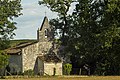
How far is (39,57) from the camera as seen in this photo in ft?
314

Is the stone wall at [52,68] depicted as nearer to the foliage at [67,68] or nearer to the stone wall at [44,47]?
the foliage at [67,68]

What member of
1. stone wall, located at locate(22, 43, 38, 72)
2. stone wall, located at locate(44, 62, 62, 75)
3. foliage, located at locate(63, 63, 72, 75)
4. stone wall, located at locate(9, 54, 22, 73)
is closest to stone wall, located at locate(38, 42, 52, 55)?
stone wall, located at locate(22, 43, 38, 72)

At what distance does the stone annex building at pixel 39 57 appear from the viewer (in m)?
94.3

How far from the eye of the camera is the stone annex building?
309 feet

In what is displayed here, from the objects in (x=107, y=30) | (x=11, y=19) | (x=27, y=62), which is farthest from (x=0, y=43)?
(x=107, y=30)

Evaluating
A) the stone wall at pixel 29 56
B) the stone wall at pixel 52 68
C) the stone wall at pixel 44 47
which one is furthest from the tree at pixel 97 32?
the stone wall at pixel 29 56

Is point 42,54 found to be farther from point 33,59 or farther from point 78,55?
point 78,55

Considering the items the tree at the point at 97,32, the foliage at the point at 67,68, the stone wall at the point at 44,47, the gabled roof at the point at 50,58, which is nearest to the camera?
the tree at the point at 97,32

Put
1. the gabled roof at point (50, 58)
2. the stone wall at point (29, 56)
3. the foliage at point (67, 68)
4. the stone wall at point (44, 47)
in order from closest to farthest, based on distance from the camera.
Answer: the foliage at point (67, 68) < the stone wall at point (29, 56) < the gabled roof at point (50, 58) < the stone wall at point (44, 47)

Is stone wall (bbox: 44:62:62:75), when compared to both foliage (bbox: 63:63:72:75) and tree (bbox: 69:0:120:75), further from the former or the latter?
tree (bbox: 69:0:120:75)

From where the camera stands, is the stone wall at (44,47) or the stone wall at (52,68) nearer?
the stone wall at (52,68)

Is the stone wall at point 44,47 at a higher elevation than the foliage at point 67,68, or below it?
higher

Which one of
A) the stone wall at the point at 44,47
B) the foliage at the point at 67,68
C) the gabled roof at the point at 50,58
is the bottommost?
the foliage at the point at 67,68

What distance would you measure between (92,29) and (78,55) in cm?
629
